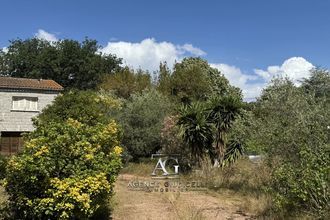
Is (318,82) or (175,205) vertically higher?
(318,82)

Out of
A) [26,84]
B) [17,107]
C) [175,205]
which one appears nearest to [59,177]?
[175,205]

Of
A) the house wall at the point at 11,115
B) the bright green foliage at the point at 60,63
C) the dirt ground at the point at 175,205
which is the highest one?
the bright green foliage at the point at 60,63

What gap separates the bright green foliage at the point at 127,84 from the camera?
30859mm

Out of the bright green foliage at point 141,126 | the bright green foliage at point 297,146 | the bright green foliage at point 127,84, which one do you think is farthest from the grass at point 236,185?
the bright green foliage at point 127,84

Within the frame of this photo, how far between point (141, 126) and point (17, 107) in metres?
12.9

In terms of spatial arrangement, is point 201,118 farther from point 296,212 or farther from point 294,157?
point 296,212

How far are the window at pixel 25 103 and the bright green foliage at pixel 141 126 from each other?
1117 centimetres

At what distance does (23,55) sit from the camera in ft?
159

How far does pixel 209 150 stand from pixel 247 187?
4.26m

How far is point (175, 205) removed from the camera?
10953 millimetres

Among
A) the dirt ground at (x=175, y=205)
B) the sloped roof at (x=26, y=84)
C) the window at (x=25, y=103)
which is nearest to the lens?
the dirt ground at (x=175, y=205)

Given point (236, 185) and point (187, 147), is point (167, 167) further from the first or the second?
point (236, 185)

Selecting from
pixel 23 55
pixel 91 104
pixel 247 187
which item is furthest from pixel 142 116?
pixel 23 55

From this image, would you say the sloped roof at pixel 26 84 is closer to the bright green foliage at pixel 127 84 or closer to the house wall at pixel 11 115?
the house wall at pixel 11 115
